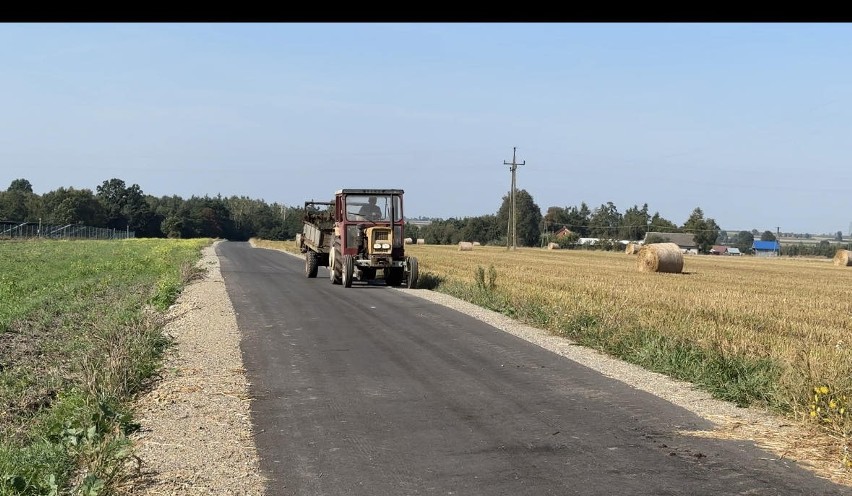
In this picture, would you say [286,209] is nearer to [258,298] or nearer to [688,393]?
[258,298]

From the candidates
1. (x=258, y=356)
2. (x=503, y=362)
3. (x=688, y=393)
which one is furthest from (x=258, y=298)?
(x=688, y=393)

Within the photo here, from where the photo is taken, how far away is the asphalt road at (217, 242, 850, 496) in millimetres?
6148

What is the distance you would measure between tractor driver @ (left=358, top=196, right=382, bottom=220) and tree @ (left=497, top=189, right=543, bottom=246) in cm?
9967

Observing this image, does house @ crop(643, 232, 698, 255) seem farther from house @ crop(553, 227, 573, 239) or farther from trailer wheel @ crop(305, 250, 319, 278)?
trailer wheel @ crop(305, 250, 319, 278)

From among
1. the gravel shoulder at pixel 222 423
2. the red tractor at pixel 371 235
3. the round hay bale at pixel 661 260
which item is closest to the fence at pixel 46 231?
the red tractor at pixel 371 235

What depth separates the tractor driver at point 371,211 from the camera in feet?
81.3

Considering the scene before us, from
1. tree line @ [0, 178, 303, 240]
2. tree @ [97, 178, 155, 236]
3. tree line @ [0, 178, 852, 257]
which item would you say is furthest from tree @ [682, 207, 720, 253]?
tree @ [97, 178, 155, 236]

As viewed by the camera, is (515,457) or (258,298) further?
(258,298)

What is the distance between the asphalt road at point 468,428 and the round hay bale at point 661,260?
23.1 meters

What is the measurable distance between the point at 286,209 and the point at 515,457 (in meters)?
150

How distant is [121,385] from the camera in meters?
9.08

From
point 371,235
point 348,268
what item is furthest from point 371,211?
point 348,268

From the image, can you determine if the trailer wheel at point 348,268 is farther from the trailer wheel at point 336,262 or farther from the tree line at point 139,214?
the tree line at point 139,214
